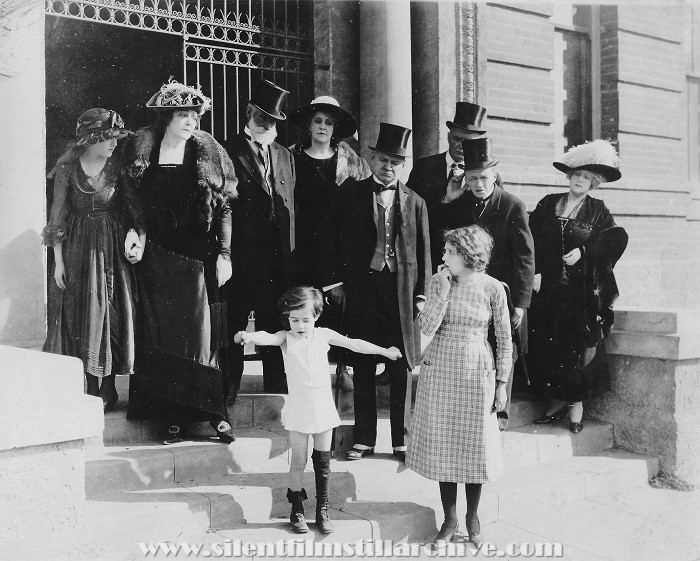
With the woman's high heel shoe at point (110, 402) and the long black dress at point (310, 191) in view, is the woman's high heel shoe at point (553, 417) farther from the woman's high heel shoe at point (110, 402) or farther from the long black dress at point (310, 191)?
the woman's high heel shoe at point (110, 402)

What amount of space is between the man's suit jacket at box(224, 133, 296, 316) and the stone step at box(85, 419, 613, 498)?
2.99 ft

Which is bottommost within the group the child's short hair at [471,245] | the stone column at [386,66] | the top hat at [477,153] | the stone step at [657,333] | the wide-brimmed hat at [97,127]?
the stone step at [657,333]

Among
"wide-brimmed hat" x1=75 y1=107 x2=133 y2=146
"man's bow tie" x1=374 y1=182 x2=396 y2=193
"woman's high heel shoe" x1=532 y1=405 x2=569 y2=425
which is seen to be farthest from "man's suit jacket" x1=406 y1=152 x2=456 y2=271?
"wide-brimmed hat" x1=75 y1=107 x2=133 y2=146

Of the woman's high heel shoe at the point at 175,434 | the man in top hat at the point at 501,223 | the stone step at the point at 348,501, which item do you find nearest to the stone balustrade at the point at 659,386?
the stone step at the point at 348,501

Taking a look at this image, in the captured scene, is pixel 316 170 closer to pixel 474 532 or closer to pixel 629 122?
pixel 474 532

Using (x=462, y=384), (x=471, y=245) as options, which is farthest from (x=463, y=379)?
(x=471, y=245)

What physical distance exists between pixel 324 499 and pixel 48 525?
1.35 m

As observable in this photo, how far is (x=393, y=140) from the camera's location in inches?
195

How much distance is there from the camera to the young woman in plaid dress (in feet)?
14.3

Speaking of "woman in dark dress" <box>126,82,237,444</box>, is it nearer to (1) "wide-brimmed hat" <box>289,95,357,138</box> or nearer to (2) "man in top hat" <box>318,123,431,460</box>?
(2) "man in top hat" <box>318,123,431,460</box>

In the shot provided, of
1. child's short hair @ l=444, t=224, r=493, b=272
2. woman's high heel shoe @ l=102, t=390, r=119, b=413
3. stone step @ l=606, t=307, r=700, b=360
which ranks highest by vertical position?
child's short hair @ l=444, t=224, r=493, b=272

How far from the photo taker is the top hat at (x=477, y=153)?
5.18m

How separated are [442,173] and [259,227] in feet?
4.67

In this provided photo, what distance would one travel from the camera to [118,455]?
177 inches
